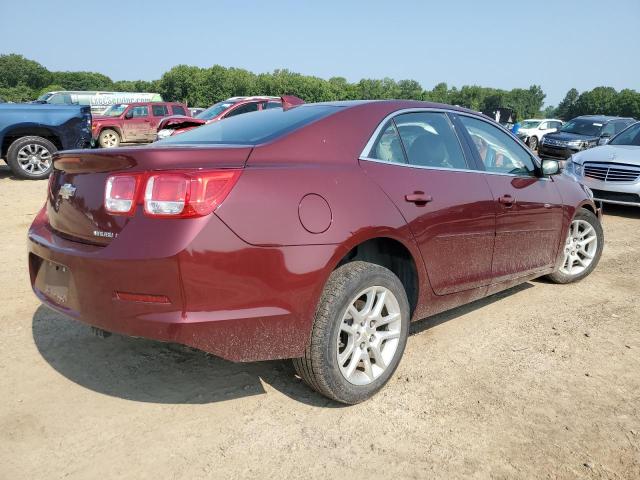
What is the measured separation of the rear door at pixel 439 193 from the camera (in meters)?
2.93

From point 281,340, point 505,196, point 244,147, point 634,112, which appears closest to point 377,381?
point 281,340

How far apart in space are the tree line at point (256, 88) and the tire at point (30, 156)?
6733 cm

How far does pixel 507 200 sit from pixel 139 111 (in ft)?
61.9

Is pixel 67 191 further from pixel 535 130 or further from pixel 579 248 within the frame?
pixel 535 130

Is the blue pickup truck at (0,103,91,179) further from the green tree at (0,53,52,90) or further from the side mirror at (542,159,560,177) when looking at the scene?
the green tree at (0,53,52,90)

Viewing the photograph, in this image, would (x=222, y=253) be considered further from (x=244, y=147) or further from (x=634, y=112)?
(x=634, y=112)

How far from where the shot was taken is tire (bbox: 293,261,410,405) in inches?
100

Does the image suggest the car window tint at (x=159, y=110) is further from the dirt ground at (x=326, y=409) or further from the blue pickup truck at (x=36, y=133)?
the dirt ground at (x=326, y=409)

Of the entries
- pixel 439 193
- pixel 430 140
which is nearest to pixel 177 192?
pixel 439 193

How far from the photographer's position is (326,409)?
275 centimetres

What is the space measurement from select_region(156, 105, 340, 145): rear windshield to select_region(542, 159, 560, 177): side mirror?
194cm

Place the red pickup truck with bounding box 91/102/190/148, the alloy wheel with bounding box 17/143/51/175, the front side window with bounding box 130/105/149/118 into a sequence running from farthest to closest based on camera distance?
the front side window with bounding box 130/105/149/118
the red pickup truck with bounding box 91/102/190/148
the alloy wheel with bounding box 17/143/51/175

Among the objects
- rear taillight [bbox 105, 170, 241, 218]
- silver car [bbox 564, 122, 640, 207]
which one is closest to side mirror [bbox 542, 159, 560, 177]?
rear taillight [bbox 105, 170, 241, 218]

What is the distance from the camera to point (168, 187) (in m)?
2.24
